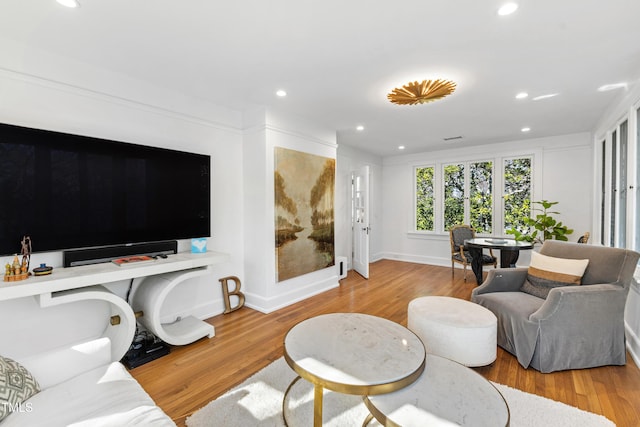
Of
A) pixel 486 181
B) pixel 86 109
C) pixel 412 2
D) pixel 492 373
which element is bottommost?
pixel 492 373

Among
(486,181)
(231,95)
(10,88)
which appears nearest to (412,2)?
(231,95)

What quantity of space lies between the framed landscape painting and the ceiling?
2.65ft

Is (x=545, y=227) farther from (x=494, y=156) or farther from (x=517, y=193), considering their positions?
(x=494, y=156)

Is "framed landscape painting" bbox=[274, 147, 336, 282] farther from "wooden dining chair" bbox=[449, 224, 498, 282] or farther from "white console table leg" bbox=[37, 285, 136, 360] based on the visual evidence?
"wooden dining chair" bbox=[449, 224, 498, 282]

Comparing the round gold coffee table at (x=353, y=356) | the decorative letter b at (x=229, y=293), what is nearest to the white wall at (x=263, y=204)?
the decorative letter b at (x=229, y=293)

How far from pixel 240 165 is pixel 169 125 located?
3.10 ft

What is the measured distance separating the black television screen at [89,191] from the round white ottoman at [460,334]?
2450 mm

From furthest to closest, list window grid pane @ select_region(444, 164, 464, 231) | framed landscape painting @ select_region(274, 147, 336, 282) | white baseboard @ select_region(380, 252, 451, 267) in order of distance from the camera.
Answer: white baseboard @ select_region(380, 252, 451, 267) → window grid pane @ select_region(444, 164, 464, 231) → framed landscape painting @ select_region(274, 147, 336, 282)

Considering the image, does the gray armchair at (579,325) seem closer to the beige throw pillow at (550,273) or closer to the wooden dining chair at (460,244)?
the beige throw pillow at (550,273)

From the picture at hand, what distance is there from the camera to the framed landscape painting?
11.8ft

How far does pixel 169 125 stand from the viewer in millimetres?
2982

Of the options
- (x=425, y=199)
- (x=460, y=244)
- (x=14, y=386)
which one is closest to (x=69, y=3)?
(x=14, y=386)

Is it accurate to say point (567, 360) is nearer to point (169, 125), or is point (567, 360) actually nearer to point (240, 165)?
point (240, 165)

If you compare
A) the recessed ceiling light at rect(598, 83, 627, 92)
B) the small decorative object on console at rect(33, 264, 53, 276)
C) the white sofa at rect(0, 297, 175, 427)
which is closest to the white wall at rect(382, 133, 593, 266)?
the recessed ceiling light at rect(598, 83, 627, 92)
